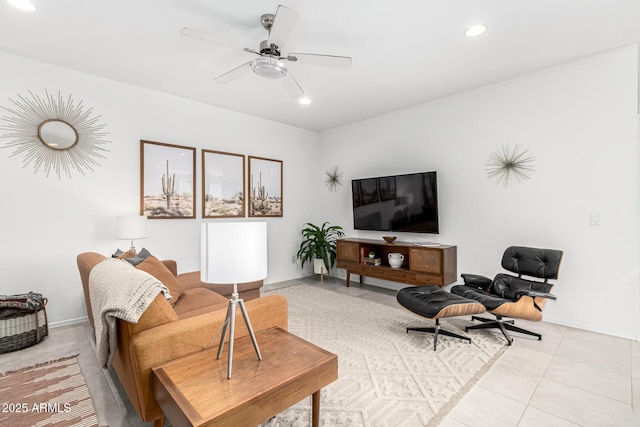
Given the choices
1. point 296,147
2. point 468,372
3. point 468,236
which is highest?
point 296,147

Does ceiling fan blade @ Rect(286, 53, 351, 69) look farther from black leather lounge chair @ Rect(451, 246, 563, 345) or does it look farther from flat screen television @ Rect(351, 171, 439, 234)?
black leather lounge chair @ Rect(451, 246, 563, 345)

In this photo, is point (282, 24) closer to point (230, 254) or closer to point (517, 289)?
point (230, 254)

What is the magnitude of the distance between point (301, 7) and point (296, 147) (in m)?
3.21

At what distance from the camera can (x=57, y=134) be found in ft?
10.3

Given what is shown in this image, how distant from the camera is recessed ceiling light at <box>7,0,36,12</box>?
2.11m

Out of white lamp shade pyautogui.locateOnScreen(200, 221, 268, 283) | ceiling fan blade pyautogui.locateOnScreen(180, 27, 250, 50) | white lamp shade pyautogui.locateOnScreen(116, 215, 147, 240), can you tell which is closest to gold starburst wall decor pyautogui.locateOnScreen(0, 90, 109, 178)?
white lamp shade pyautogui.locateOnScreen(116, 215, 147, 240)

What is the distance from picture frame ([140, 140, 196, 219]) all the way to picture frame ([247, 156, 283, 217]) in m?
0.90

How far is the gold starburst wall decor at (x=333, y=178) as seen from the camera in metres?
5.37

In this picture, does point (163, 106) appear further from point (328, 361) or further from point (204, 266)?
point (328, 361)

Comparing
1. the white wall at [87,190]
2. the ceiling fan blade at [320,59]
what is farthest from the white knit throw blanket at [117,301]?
the white wall at [87,190]

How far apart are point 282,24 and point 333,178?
11.6 feet

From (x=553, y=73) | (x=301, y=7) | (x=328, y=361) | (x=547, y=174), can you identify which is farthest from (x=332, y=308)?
(x=553, y=73)

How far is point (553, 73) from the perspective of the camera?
10.4ft

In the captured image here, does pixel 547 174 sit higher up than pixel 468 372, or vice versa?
pixel 547 174
